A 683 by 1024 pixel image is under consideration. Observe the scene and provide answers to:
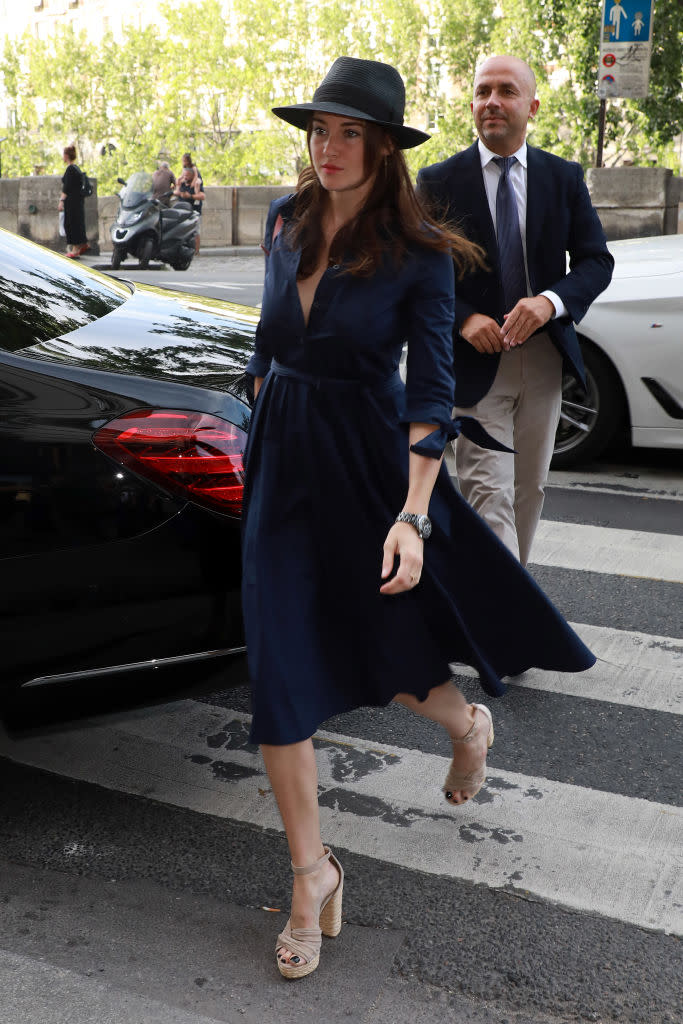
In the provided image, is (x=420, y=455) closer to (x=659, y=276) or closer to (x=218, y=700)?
(x=218, y=700)

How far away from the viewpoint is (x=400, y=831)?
305 centimetres

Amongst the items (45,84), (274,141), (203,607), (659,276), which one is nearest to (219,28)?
(274,141)

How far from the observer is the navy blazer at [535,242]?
377 centimetres

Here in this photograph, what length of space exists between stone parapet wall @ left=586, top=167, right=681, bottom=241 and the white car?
11.5 m

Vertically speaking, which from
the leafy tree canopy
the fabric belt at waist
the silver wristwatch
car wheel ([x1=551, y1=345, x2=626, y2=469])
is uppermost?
the leafy tree canopy

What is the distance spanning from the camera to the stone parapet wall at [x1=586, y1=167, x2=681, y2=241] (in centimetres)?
1727

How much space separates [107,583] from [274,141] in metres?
43.2

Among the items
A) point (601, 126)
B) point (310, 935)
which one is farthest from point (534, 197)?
point (601, 126)

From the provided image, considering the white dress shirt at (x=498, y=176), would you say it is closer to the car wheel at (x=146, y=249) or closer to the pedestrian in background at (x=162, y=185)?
the car wheel at (x=146, y=249)

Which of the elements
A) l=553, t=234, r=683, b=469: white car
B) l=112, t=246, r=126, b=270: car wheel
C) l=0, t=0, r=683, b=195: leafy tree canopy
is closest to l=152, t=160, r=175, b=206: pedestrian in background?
l=112, t=246, r=126, b=270: car wheel

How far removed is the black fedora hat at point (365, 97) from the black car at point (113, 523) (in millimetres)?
675

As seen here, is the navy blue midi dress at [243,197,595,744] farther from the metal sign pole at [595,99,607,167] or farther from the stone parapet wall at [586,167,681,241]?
the stone parapet wall at [586,167,681,241]

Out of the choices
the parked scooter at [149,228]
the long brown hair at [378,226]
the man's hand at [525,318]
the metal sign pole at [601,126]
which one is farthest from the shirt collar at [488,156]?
the parked scooter at [149,228]

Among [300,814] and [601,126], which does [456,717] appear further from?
[601,126]
